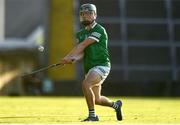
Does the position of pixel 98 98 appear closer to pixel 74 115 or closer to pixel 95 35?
pixel 95 35

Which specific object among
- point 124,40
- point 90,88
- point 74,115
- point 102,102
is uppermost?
point 90,88

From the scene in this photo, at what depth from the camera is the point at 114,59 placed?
171 feet

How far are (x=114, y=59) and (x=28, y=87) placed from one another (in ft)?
35.9

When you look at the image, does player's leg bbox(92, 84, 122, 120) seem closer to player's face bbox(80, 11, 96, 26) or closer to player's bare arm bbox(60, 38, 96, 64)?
player's bare arm bbox(60, 38, 96, 64)

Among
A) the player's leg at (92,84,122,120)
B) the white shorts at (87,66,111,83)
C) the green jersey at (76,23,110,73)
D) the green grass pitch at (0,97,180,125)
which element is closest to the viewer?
the green grass pitch at (0,97,180,125)

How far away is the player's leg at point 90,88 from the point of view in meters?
12.3

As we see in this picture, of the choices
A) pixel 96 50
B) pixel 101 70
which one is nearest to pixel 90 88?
pixel 101 70

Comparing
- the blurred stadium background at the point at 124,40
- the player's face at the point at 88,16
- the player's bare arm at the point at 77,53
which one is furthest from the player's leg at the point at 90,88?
the blurred stadium background at the point at 124,40

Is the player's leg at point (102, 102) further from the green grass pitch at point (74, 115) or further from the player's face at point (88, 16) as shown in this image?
the player's face at point (88, 16)

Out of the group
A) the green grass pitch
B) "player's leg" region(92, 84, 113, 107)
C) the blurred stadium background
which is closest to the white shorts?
"player's leg" region(92, 84, 113, 107)

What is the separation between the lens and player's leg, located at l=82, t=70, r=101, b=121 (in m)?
12.3

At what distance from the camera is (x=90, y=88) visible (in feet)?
40.4

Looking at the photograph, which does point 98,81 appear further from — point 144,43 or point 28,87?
point 144,43

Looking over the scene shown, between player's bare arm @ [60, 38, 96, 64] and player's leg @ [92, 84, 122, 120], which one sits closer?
player's bare arm @ [60, 38, 96, 64]
